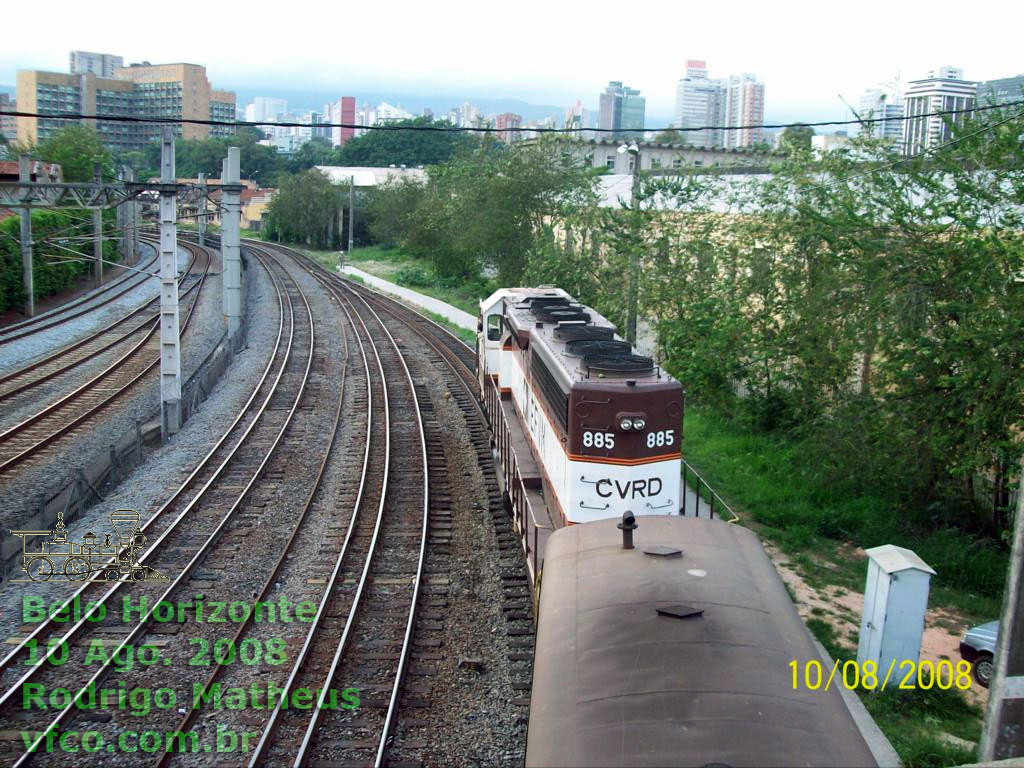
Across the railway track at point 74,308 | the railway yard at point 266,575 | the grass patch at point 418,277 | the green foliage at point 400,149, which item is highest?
the green foliage at point 400,149

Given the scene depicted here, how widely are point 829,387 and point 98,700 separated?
13990 millimetres

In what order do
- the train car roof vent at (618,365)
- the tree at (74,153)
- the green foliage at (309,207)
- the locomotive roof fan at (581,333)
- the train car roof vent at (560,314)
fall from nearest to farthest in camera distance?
the train car roof vent at (618,365) → the locomotive roof fan at (581,333) → the train car roof vent at (560,314) → the tree at (74,153) → the green foliage at (309,207)

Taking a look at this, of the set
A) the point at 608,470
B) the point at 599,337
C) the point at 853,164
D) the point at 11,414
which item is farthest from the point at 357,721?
the point at 11,414

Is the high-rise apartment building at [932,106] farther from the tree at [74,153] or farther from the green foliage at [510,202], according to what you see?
the tree at [74,153]

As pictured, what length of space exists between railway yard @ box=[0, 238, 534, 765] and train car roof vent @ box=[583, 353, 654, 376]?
11.5ft

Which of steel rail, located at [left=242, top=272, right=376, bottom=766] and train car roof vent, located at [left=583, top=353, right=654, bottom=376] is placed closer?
steel rail, located at [left=242, top=272, right=376, bottom=766]

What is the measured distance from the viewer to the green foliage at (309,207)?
82.8 metres

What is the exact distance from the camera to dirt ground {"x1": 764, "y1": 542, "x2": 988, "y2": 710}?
11516mm

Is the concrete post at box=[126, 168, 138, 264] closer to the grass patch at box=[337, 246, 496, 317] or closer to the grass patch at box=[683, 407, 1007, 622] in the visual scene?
the grass patch at box=[337, 246, 496, 317]

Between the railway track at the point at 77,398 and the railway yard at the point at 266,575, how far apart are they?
100 millimetres

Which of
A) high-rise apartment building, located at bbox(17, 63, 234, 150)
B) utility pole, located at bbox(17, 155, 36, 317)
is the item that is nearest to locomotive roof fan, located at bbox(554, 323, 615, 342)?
utility pole, located at bbox(17, 155, 36, 317)

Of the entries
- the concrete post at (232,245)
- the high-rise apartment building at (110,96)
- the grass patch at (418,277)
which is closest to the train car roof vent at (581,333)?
the concrete post at (232,245)

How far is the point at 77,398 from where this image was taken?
25.1 metres

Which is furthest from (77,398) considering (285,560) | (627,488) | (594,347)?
(627,488)
